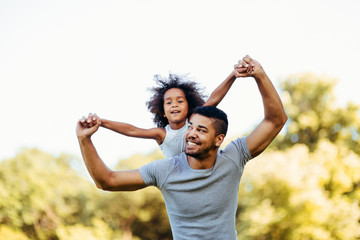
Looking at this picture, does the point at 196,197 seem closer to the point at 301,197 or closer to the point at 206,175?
the point at 206,175

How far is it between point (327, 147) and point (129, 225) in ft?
26.2

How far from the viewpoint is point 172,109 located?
3.43 m

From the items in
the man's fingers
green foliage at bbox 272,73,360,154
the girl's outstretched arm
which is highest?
green foliage at bbox 272,73,360,154

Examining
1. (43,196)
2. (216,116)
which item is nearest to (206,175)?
(216,116)

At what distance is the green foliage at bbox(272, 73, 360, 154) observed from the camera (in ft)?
51.1

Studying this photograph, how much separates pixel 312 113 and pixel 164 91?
1324 centimetres

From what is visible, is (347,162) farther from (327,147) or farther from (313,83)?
(313,83)

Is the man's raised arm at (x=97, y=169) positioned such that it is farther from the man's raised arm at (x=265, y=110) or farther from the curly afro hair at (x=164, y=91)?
the curly afro hair at (x=164, y=91)

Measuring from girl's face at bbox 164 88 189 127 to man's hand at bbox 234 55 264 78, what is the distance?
1122mm

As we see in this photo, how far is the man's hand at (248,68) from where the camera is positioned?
2.27 m

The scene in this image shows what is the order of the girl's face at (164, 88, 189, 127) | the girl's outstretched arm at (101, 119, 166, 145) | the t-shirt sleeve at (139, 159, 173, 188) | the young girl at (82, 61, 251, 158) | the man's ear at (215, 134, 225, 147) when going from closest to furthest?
the t-shirt sleeve at (139, 159, 173, 188), the man's ear at (215, 134, 225, 147), the girl's outstretched arm at (101, 119, 166, 145), the young girl at (82, 61, 251, 158), the girl's face at (164, 88, 189, 127)

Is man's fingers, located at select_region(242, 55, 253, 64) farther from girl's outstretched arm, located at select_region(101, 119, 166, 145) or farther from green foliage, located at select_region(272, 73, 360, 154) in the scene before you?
green foliage, located at select_region(272, 73, 360, 154)

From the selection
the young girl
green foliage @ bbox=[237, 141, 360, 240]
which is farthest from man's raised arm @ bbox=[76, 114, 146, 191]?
green foliage @ bbox=[237, 141, 360, 240]

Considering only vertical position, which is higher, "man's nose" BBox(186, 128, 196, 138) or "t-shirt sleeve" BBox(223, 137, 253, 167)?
"man's nose" BBox(186, 128, 196, 138)
